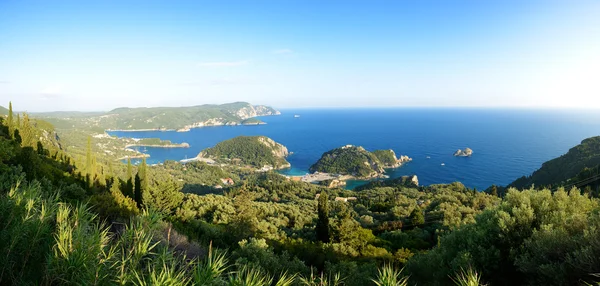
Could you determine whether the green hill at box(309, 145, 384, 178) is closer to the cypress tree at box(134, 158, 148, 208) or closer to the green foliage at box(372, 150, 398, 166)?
the green foliage at box(372, 150, 398, 166)

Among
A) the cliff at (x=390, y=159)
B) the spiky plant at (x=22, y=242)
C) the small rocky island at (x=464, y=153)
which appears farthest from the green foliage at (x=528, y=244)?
the small rocky island at (x=464, y=153)

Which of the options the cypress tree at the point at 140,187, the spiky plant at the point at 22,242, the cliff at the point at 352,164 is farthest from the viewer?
the cliff at the point at 352,164

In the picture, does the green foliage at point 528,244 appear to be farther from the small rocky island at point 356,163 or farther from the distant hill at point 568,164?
the small rocky island at point 356,163

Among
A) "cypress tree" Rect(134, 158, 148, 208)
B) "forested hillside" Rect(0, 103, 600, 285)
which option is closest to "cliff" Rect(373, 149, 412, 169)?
"cypress tree" Rect(134, 158, 148, 208)

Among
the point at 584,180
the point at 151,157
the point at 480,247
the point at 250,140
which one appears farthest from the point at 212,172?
the point at 480,247

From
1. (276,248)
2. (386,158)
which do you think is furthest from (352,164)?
(276,248)

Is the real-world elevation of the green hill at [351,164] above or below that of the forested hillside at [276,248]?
below

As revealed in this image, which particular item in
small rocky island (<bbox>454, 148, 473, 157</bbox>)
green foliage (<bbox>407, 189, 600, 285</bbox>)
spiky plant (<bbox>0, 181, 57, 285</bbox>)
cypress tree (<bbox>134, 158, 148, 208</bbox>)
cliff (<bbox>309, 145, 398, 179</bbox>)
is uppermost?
spiky plant (<bbox>0, 181, 57, 285</bbox>)

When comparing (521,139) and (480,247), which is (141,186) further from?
(521,139)
